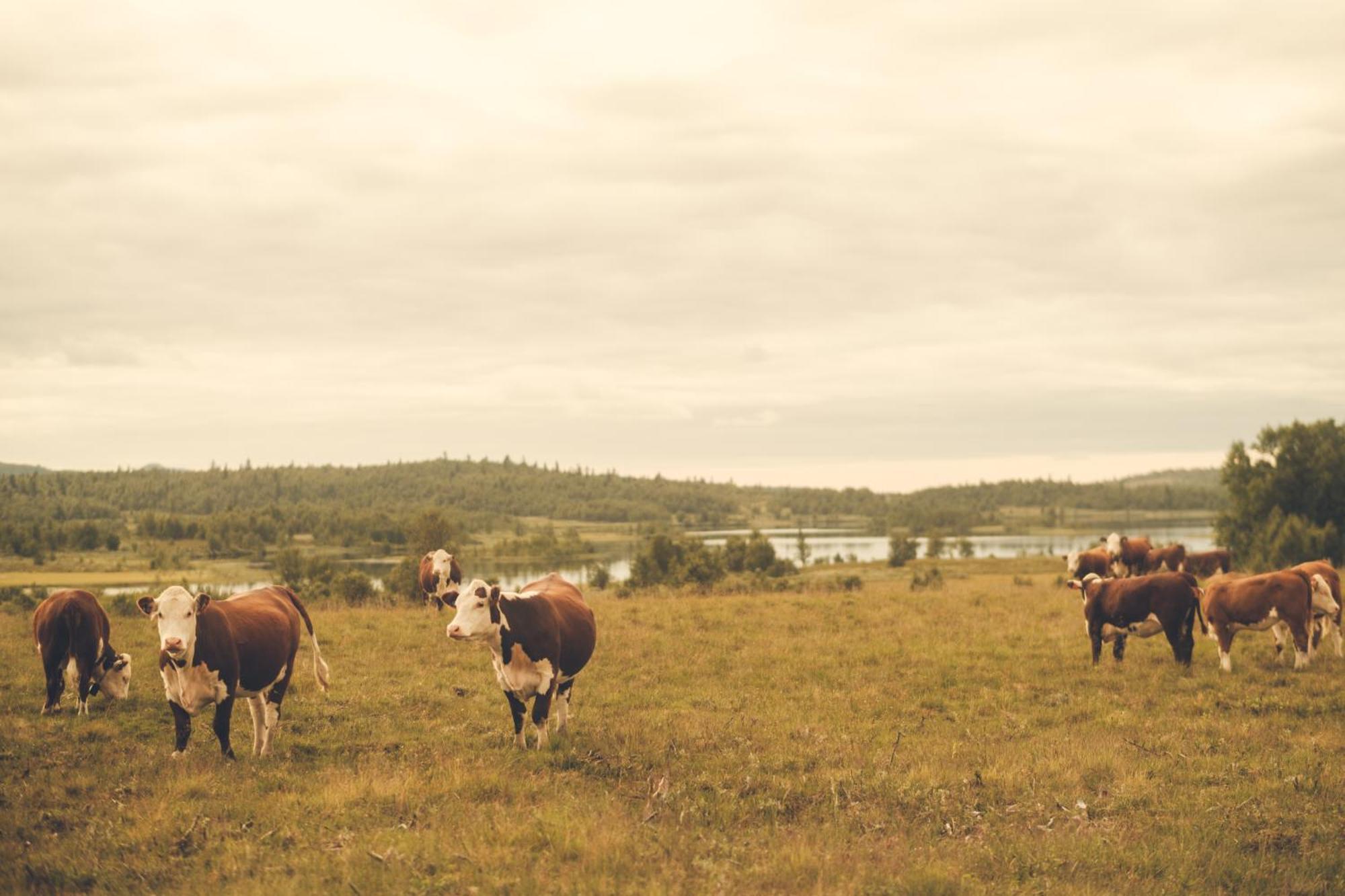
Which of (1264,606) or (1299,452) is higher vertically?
(1299,452)

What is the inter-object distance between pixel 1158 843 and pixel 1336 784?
333cm

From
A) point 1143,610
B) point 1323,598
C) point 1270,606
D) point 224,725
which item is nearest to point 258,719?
point 224,725

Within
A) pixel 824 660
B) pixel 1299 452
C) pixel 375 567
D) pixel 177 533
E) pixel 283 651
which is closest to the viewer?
pixel 283 651

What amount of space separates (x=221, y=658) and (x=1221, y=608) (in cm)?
1640

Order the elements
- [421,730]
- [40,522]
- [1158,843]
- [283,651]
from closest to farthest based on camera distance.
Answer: [1158,843], [283,651], [421,730], [40,522]

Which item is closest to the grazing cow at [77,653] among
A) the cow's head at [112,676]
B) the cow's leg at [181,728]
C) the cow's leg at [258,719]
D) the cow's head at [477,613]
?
the cow's head at [112,676]

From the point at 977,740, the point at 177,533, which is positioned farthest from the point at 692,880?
the point at 177,533

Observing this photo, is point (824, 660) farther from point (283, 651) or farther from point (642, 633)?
point (283, 651)

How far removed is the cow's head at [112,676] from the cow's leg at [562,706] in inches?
265

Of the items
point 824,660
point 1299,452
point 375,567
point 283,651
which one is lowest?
point 375,567

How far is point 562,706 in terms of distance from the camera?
12.0 m

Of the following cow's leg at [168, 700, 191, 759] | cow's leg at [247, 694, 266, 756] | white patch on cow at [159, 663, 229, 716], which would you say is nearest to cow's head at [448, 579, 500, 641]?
cow's leg at [247, 694, 266, 756]

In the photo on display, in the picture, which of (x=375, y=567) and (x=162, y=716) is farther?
(x=375, y=567)

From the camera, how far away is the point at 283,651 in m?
11.5
